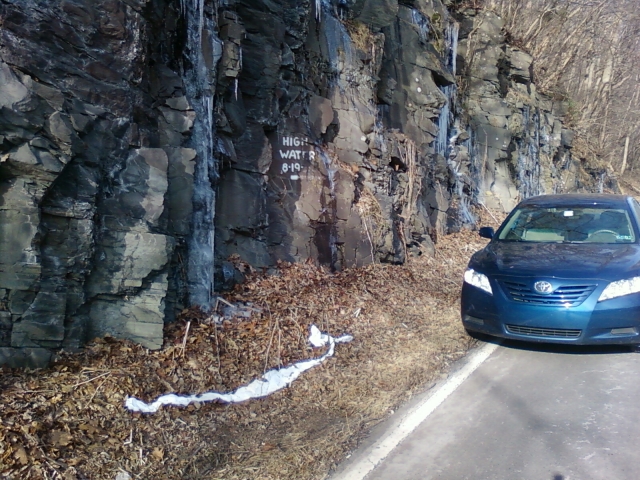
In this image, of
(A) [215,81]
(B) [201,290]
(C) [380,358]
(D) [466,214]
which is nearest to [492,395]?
(C) [380,358]

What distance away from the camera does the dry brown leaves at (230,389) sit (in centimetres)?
421

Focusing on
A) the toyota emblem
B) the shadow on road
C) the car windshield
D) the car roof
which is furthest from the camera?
the car roof

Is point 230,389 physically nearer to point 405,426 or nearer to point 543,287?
point 405,426

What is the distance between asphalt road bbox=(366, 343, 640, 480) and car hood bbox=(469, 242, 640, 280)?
3.01 ft

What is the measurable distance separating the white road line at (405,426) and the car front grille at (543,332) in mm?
468

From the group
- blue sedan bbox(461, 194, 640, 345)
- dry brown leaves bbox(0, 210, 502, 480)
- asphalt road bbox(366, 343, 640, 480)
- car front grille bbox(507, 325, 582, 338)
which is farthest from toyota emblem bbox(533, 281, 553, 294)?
dry brown leaves bbox(0, 210, 502, 480)

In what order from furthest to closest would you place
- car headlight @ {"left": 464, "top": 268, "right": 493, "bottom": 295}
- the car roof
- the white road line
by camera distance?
the car roof < car headlight @ {"left": 464, "top": 268, "right": 493, "bottom": 295} < the white road line

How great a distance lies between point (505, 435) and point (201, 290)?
351 centimetres

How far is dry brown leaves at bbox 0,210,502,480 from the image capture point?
4211 millimetres

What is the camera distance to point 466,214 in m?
16.5

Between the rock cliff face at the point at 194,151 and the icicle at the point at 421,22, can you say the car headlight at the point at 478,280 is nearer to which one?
the rock cliff face at the point at 194,151

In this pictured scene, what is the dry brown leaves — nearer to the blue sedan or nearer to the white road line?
the white road line

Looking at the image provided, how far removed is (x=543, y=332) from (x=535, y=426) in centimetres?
164

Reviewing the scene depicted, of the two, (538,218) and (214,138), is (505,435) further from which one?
(214,138)
